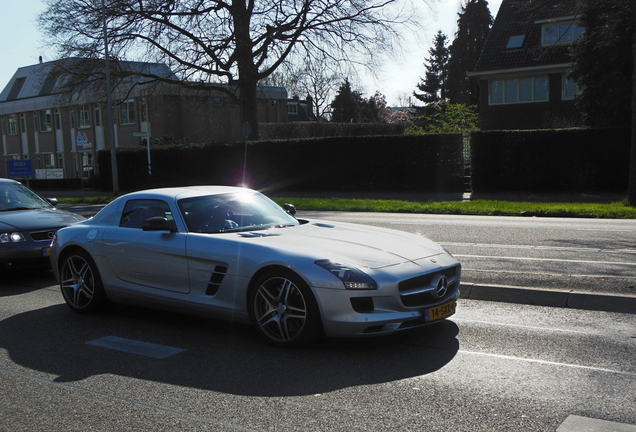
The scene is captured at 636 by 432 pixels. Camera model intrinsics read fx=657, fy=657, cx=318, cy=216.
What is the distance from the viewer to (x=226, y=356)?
5.43m

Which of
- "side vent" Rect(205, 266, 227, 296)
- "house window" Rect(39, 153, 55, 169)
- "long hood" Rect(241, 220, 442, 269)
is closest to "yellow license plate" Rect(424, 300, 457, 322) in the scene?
"long hood" Rect(241, 220, 442, 269)

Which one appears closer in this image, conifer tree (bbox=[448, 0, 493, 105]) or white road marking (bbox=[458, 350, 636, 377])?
white road marking (bbox=[458, 350, 636, 377])

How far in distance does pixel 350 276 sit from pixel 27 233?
19.4 feet

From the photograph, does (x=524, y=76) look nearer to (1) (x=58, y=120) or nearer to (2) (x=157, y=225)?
(2) (x=157, y=225)

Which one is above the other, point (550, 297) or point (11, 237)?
point (11, 237)

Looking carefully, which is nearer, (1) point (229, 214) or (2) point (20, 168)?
(1) point (229, 214)

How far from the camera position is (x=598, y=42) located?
79.6 feet

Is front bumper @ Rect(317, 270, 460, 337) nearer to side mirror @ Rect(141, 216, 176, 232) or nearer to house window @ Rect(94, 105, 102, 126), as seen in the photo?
side mirror @ Rect(141, 216, 176, 232)

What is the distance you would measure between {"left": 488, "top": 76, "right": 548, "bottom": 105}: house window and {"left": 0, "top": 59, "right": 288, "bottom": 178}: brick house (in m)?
15.5

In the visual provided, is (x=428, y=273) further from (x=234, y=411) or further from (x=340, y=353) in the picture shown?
(x=234, y=411)

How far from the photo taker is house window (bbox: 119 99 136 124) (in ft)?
165

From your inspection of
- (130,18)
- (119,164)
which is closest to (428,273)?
(130,18)

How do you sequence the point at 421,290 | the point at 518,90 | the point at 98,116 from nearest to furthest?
the point at 421,290 → the point at 518,90 → the point at 98,116

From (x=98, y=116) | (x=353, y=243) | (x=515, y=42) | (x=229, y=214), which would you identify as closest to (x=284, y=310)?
(x=353, y=243)
